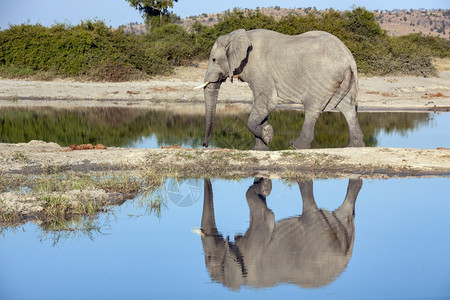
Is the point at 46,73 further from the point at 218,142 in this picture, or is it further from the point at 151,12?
the point at 151,12

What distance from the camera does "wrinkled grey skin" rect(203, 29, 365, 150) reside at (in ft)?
42.1

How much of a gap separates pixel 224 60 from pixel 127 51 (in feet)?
53.4

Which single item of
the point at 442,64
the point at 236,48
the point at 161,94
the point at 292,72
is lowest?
the point at 161,94

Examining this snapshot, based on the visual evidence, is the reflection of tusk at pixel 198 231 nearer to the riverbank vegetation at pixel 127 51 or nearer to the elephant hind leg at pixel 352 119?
the elephant hind leg at pixel 352 119

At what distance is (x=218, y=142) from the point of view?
1563cm

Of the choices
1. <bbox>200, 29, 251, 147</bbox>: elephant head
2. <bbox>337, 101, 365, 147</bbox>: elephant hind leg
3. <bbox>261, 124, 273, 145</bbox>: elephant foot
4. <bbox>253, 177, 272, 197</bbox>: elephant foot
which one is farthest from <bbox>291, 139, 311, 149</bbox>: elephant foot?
<bbox>253, 177, 272, 197</bbox>: elephant foot

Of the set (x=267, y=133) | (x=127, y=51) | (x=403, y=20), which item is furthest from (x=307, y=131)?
(x=403, y=20)

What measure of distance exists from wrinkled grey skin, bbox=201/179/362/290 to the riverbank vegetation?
1955 cm

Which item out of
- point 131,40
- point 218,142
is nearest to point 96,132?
point 218,142

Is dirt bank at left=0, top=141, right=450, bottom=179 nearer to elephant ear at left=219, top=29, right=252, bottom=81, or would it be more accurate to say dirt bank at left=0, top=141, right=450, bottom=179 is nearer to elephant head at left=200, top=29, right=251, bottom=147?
elephant head at left=200, top=29, right=251, bottom=147

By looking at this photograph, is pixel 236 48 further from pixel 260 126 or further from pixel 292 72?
pixel 260 126

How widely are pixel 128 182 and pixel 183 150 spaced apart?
2.39 metres

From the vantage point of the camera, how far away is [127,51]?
29.2 metres

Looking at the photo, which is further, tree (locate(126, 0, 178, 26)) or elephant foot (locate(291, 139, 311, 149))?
tree (locate(126, 0, 178, 26))
